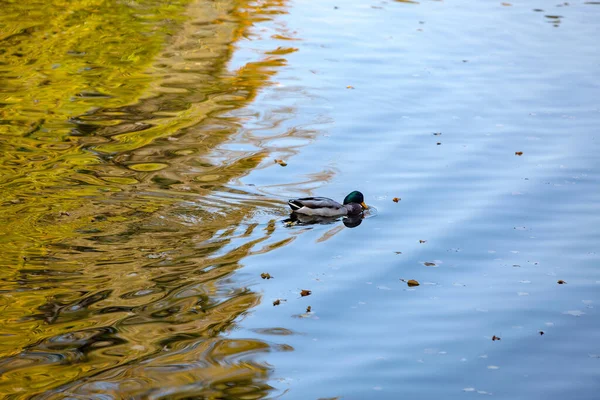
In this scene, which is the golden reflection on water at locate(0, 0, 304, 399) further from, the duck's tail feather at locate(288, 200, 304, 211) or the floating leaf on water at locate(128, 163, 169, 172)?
the duck's tail feather at locate(288, 200, 304, 211)

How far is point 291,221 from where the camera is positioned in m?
12.2

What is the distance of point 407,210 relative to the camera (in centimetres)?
1266

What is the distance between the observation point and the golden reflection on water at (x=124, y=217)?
8602 millimetres

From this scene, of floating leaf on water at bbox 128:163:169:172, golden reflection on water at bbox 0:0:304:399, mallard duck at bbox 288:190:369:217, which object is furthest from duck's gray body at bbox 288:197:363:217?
floating leaf on water at bbox 128:163:169:172

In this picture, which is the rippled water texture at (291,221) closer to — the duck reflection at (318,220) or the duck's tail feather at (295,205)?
the duck reflection at (318,220)

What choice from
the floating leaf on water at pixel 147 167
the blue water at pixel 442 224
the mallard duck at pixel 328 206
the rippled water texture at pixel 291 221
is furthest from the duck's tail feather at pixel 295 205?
the floating leaf on water at pixel 147 167

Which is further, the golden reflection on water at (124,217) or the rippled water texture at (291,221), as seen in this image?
the rippled water texture at (291,221)

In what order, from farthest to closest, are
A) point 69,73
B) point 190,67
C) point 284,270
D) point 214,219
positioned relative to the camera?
1. point 190,67
2. point 69,73
3. point 214,219
4. point 284,270

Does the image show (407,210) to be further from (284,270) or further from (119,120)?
(119,120)

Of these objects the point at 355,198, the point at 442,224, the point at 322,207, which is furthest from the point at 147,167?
the point at 442,224

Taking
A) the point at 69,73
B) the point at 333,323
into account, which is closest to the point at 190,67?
the point at 69,73

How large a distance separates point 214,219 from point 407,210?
Result: 2.65 meters

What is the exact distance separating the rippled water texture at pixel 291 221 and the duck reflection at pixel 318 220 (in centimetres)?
6

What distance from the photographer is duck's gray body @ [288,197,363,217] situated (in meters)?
12.0
